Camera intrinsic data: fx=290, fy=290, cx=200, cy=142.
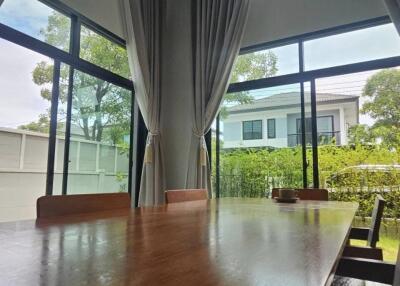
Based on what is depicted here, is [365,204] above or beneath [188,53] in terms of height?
beneath

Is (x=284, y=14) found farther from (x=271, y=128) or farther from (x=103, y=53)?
(x=103, y=53)

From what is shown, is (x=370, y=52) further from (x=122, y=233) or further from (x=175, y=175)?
(x=122, y=233)

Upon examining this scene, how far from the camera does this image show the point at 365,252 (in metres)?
1.33

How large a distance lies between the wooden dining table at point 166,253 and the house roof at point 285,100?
2.70 m

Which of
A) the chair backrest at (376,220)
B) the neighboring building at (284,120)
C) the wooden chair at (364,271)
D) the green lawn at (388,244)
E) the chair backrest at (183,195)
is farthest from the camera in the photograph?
the neighboring building at (284,120)

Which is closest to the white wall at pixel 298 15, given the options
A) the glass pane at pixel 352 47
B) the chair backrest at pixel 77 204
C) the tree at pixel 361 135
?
the glass pane at pixel 352 47

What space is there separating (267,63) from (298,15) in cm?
64

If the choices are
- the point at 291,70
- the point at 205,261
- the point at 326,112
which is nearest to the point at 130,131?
the point at 291,70

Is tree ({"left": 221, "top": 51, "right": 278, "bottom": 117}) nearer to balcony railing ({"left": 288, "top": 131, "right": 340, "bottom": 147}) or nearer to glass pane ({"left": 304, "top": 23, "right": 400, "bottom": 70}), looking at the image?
glass pane ({"left": 304, "top": 23, "right": 400, "bottom": 70})

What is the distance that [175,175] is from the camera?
4016mm

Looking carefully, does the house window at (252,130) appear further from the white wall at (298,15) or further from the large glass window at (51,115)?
the large glass window at (51,115)

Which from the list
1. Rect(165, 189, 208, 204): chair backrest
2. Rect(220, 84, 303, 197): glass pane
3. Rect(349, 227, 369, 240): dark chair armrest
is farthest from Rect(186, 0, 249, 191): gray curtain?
Rect(349, 227, 369, 240): dark chair armrest

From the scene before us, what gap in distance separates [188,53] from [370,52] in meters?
2.28

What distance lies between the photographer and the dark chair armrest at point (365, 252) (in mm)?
1307
